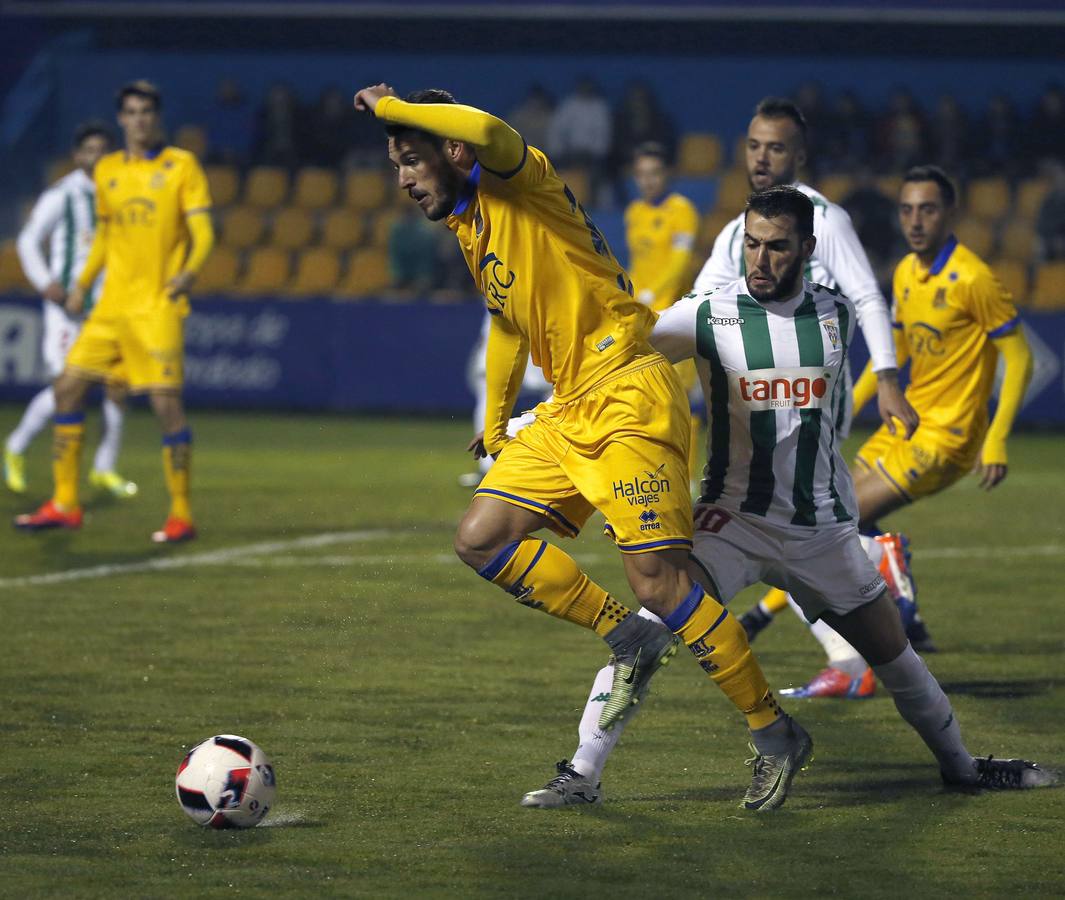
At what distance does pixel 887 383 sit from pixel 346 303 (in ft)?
A: 36.9

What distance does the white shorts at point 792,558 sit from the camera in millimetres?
4867

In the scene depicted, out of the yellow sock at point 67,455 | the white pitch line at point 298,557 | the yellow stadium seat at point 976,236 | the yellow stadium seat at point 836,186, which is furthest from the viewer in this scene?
the yellow stadium seat at point 836,186

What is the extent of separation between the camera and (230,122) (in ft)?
70.3

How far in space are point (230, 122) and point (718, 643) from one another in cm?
1768

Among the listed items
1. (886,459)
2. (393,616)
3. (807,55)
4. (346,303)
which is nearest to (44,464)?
(346,303)

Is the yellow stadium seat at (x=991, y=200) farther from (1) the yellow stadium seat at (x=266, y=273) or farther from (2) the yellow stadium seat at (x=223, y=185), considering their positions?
(2) the yellow stadium seat at (x=223, y=185)

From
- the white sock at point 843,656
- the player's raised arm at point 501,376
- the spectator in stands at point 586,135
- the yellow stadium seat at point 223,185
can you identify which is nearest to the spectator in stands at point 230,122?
the yellow stadium seat at point 223,185

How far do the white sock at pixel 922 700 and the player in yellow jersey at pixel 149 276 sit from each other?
17.8 ft

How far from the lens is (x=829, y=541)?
192 inches

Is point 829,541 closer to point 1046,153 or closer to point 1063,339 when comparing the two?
point 1063,339

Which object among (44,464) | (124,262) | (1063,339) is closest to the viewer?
(124,262)

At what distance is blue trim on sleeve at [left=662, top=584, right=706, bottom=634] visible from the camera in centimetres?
473

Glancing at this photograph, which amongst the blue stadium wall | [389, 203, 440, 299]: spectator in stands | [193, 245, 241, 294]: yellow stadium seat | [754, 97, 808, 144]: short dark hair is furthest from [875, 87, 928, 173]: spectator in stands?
[754, 97, 808, 144]: short dark hair

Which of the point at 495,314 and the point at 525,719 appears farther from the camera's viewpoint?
the point at 525,719
